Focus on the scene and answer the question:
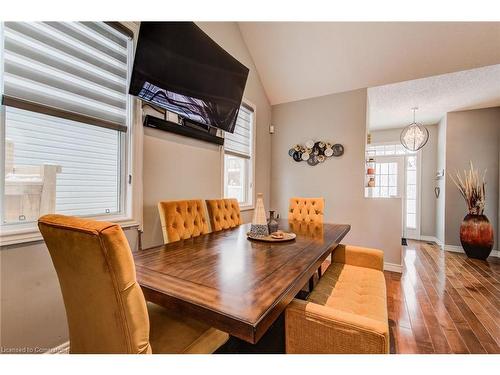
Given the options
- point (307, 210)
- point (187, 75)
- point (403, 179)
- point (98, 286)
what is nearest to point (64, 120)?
point (187, 75)

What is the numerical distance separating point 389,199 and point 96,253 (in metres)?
3.60

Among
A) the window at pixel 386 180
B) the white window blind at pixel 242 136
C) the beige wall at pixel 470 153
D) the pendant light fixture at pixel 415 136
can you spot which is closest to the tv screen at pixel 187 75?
the white window blind at pixel 242 136

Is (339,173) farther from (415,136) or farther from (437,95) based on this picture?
(437,95)

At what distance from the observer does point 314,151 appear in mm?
3793

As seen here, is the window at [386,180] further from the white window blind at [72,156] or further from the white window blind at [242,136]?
the white window blind at [72,156]

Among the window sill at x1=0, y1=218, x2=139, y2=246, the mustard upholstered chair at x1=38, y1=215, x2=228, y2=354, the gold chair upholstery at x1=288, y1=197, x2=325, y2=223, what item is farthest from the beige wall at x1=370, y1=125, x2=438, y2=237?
the window sill at x1=0, y1=218, x2=139, y2=246

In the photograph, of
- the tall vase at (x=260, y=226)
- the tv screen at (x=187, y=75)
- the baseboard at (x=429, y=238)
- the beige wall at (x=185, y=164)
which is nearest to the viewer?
the tv screen at (x=187, y=75)

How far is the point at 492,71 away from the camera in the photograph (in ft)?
9.99

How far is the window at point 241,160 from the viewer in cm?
326

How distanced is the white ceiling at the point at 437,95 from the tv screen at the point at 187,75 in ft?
7.39

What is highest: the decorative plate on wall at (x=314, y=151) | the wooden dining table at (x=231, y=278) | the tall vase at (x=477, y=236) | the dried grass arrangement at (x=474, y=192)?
the decorative plate on wall at (x=314, y=151)

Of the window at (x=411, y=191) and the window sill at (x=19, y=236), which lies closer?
the window sill at (x=19, y=236)

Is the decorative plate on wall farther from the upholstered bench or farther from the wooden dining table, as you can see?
the upholstered bench

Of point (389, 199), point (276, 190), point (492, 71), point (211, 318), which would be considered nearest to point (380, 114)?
point (492, 71)
